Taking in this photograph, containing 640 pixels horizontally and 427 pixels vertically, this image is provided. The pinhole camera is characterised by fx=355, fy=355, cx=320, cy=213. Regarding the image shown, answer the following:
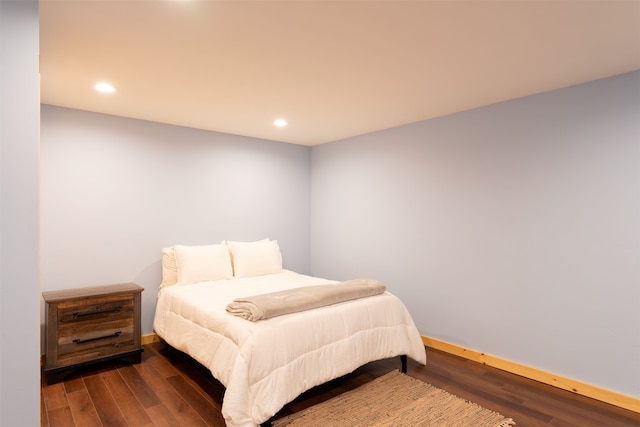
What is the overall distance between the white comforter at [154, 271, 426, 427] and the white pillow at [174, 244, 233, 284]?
0.17 m

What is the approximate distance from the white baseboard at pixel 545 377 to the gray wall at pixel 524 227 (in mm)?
47

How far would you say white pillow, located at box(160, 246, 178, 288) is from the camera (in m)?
3.67

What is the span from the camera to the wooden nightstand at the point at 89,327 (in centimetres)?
282

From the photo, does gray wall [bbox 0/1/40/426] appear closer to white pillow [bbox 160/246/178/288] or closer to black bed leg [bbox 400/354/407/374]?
white pillow [bbox 160/246/178/288]

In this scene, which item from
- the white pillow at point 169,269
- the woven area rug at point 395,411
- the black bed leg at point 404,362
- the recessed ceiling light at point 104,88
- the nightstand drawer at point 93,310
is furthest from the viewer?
the white pillow at point 169,269

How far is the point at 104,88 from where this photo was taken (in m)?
2.83

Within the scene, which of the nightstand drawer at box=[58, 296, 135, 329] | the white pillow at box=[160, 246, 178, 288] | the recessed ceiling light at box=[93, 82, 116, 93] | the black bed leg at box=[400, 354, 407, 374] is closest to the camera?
the recessed ceiling light at box=[93, 82, 116, 93]

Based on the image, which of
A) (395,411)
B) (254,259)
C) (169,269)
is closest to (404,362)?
(395,411)

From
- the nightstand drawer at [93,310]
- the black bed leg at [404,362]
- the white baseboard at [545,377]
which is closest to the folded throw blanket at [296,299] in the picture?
the black bed leg at [404,362]

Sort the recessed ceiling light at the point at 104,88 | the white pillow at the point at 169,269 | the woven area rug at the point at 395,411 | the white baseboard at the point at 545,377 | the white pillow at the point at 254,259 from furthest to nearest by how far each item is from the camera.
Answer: the white pillow at the point at 254,259 → the white pillow at the point at 169,269 → the recessed ceiling light at the point at 104,88 → the white baseboard at the point at 545,377 → the woven area rug at the point at 395,411

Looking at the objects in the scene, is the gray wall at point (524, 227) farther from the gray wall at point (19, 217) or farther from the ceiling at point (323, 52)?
the gray wall at point (19, 217)

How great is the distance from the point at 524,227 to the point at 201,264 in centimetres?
305

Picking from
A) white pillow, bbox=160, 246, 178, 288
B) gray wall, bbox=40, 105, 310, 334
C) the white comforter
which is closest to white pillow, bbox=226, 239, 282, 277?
gray wall, bbox=40, 105, 310, 334

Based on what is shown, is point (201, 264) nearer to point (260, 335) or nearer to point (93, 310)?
point (93, 310)
